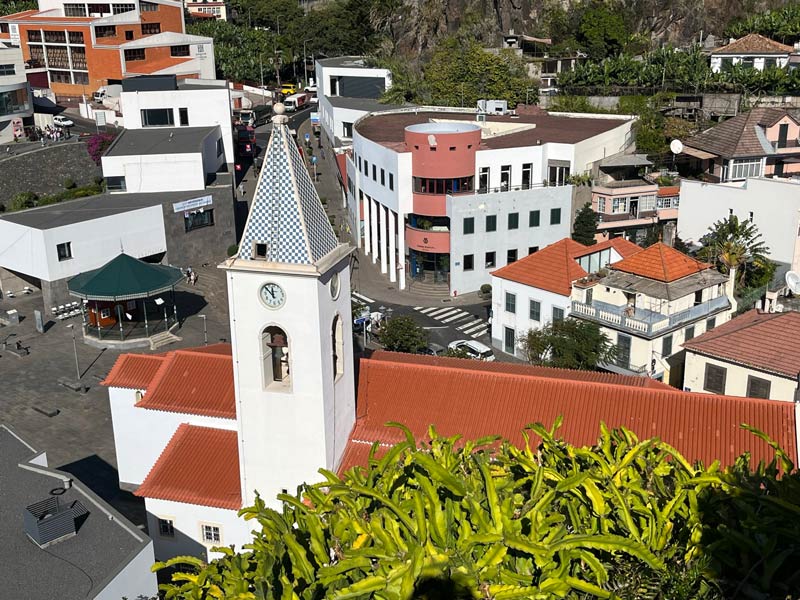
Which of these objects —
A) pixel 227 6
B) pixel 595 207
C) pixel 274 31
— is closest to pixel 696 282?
pixel 595 207

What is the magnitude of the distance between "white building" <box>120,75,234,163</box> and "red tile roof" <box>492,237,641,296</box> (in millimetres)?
38138

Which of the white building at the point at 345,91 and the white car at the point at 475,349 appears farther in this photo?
the white building at the point at 345,91

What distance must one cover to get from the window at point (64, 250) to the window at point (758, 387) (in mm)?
42804

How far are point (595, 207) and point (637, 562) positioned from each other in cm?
5420

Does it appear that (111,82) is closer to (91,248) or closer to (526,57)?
(526,57)

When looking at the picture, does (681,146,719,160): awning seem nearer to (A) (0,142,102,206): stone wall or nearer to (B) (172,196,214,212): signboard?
(B) (172,196,214,212): signboard

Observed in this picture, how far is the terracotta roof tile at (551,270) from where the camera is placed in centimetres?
5231

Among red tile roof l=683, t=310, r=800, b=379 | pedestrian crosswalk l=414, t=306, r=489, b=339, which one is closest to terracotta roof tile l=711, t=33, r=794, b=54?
pedestrian crosswalk l=414, t=306, r=489, b=339

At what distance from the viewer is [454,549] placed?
1806 centimetres

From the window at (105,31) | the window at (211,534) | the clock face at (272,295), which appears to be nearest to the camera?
the clock face at (272,295)

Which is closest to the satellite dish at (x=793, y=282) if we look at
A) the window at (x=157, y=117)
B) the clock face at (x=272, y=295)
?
the clock face at (x=272, y=295)

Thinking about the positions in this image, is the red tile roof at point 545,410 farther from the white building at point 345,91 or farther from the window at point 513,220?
the white building at point 345,91

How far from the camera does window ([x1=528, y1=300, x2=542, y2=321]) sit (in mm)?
53281

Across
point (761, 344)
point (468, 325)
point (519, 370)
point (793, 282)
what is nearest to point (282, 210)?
point (519, 370)
